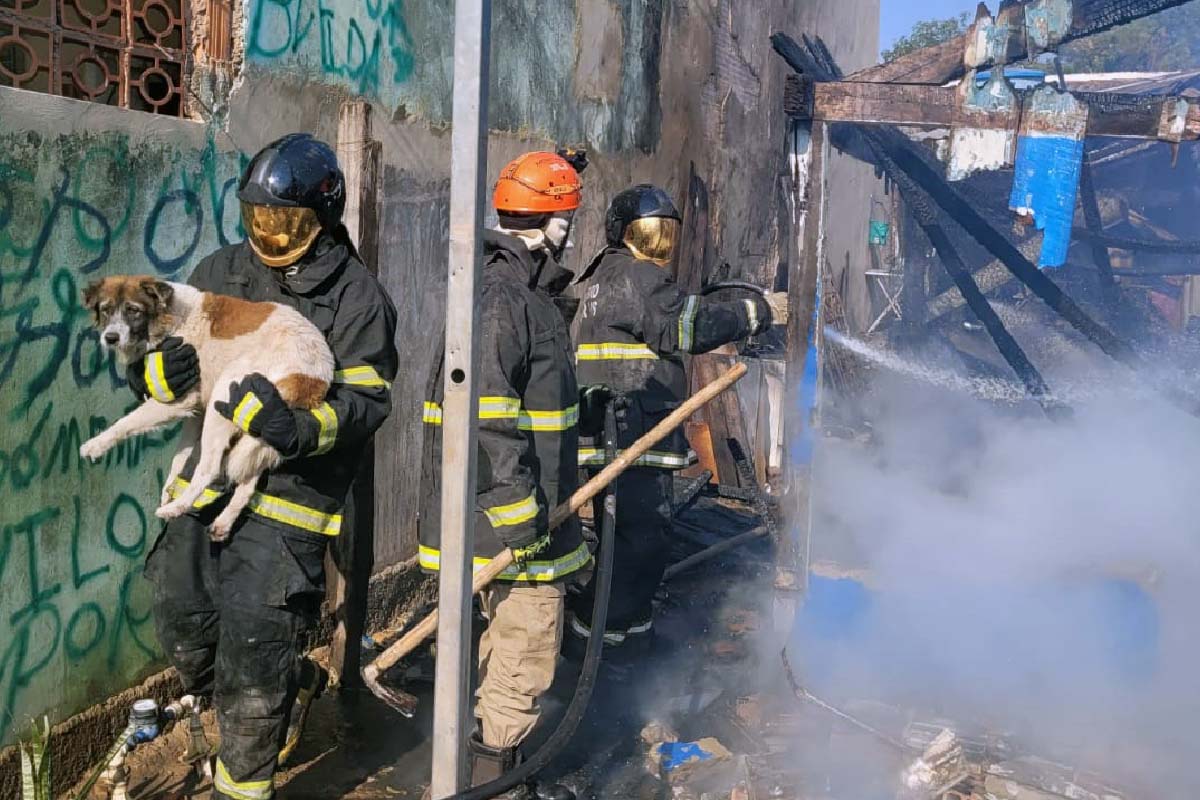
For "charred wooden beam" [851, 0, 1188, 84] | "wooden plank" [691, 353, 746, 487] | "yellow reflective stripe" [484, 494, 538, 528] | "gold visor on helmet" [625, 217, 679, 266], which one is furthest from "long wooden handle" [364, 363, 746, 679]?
"wooden plank" [691, 353, 746, 487]

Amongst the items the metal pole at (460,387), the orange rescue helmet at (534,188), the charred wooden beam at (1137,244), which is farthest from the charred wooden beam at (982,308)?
the metal pole at (460,387)

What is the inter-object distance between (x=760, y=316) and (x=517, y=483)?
78.2 inches

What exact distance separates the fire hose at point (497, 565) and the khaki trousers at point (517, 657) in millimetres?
130

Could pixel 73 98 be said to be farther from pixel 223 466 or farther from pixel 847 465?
pixel 847 465

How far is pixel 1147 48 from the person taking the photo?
27.7m

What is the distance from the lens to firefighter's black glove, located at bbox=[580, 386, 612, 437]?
15.8ft

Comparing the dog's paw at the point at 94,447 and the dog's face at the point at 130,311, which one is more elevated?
the dog's face at the point at 130,311

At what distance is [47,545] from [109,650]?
1.78 ft

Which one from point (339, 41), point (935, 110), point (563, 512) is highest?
point (339, 41)

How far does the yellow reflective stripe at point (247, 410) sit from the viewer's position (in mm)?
3168

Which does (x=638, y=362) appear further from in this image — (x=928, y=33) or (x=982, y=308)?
(x=928, y=33)

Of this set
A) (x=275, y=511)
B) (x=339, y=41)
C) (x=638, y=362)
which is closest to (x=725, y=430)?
(x=638, y=362)

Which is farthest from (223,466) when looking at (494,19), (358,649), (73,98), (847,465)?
(847,465)

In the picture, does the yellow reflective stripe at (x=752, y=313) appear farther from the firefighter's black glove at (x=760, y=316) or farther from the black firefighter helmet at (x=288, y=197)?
the black firefighter helmet at (x=288, y=197)
